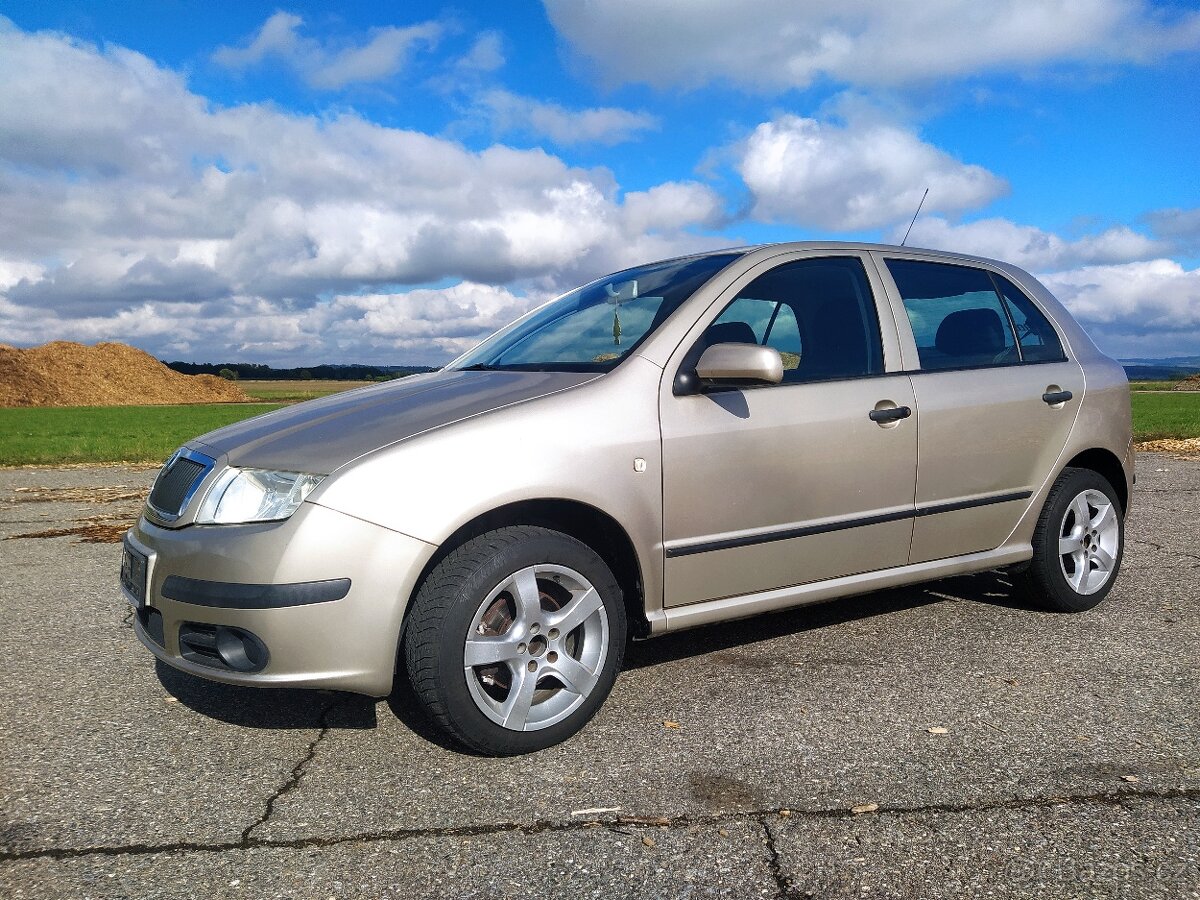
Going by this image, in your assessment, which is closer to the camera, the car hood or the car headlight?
the car headlight

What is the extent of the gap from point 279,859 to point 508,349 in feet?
7.44

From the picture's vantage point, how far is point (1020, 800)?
8.43ft

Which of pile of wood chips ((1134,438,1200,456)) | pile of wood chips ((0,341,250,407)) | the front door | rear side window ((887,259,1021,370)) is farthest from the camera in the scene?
pile of wood chips ((0,341,250,407))

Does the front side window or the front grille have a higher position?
the front side window

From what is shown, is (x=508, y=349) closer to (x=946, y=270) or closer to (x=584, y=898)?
(x=946, y=270)

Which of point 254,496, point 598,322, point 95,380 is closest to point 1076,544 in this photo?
point 598,322

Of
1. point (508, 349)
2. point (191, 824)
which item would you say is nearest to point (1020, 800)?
point (191, 824)

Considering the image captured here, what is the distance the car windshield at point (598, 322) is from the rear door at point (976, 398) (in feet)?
3.18

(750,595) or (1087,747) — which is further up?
(750,595)

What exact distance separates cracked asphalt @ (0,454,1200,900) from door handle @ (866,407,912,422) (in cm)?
101

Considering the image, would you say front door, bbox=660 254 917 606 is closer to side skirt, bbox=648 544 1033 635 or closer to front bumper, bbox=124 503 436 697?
side skirt, bbox=648 544 1033 635

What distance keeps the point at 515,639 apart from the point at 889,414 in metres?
1.77

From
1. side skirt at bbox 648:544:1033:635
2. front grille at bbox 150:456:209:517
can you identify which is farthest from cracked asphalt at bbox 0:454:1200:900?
front grille at bbox 150:456:209:517

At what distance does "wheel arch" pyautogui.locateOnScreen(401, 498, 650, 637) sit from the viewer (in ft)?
9.42
